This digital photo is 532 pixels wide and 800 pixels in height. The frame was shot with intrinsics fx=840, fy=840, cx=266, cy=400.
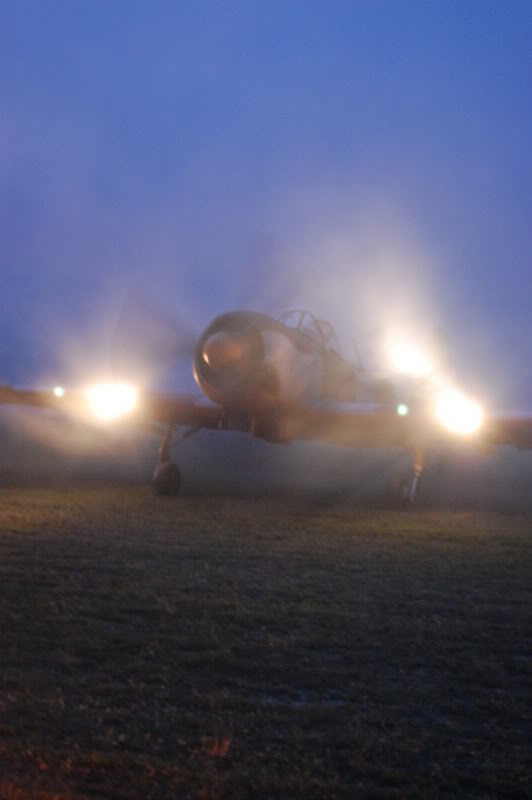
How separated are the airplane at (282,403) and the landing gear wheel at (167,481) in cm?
2

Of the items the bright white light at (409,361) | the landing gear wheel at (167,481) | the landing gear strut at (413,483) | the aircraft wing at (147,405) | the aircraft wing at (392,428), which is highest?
the bright white light at (409,361)

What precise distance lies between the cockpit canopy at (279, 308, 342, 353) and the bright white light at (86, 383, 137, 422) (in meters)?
2.88

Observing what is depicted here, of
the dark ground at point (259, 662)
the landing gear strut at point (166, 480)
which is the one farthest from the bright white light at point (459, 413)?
the landing gear strut at point (166, 480)

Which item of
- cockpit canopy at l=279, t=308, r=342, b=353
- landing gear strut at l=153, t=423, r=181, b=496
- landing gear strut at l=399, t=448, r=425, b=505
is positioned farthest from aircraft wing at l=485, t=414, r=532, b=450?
landing gear strut at l=153, t=423, r=181, b=496

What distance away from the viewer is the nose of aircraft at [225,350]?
1269cm

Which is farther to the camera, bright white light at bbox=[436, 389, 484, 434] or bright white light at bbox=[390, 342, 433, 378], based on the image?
bright white light at bbox=[390, 342, 433, 378]

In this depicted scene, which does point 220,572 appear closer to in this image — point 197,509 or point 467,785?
point 467,785

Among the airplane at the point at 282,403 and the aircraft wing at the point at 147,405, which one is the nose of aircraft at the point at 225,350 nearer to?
the airplane at the point at 282,403

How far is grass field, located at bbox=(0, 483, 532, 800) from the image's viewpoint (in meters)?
3.30

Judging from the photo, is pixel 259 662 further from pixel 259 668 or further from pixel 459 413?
pixel 459 413

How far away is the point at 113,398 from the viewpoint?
1427cm

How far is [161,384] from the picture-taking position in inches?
602

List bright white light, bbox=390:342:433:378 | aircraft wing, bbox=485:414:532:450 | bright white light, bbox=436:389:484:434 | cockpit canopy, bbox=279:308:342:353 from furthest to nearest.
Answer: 1. bright white light, bbox=390:342:433:378
2. cockpit canopy, bbox=279:308:342:353
3. aircraft wing, bbox=485:414:532:450
4. bright white light, bbox=436:389:484:434

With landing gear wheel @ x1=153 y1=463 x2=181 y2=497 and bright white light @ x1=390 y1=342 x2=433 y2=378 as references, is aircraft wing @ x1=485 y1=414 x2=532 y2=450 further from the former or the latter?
landing gear wheel @ x1=153 y1=463 x2=181 y2=497
